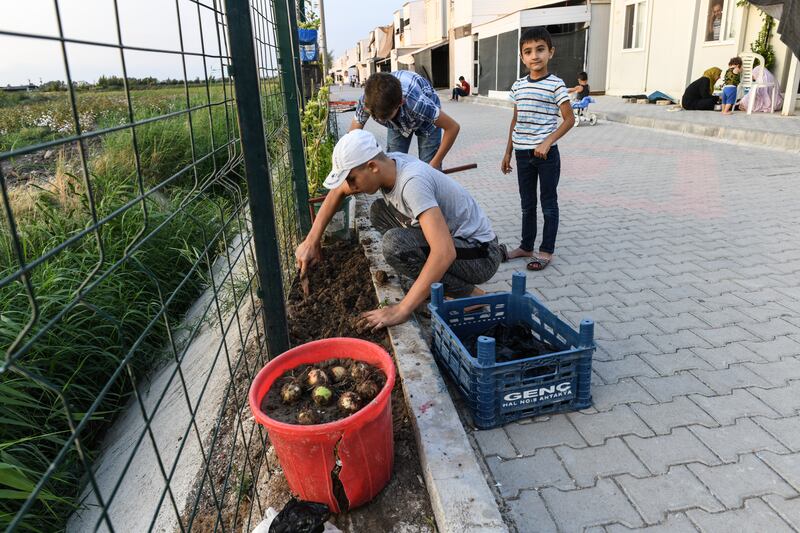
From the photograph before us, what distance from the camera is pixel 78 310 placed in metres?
3.72

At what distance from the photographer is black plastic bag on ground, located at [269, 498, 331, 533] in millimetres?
1804

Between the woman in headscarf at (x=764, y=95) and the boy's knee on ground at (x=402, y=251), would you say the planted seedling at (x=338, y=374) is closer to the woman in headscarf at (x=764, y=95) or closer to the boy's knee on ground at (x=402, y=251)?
the boy's knee on ground at (x=402, y=251)

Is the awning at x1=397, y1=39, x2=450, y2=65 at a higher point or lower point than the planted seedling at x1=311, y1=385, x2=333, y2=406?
higher

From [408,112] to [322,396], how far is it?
279cm

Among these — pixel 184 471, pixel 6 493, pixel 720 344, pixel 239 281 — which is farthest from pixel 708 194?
pixel 6 493

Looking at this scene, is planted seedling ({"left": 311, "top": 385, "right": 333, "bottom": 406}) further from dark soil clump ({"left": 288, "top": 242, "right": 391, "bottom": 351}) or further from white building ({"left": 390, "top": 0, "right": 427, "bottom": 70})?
white building ({"left": 390, "top": 0, "right": 427, "bottom": 70})

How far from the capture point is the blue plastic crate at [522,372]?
92.9 inches

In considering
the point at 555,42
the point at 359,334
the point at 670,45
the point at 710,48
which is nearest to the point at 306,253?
the point at 359,334

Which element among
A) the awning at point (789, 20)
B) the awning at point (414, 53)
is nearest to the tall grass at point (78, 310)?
the awning at point (789, 20)

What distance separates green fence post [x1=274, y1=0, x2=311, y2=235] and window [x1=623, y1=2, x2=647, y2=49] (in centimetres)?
1500

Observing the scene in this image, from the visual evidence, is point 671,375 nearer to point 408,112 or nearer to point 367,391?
point 367,391

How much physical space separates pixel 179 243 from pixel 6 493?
326 centimetres

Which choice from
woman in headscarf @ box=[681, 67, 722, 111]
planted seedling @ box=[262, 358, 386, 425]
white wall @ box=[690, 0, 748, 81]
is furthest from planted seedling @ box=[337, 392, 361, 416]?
white wall @ box=[690, 0, 748, 81]

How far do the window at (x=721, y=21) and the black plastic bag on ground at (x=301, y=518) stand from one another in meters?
14.3
